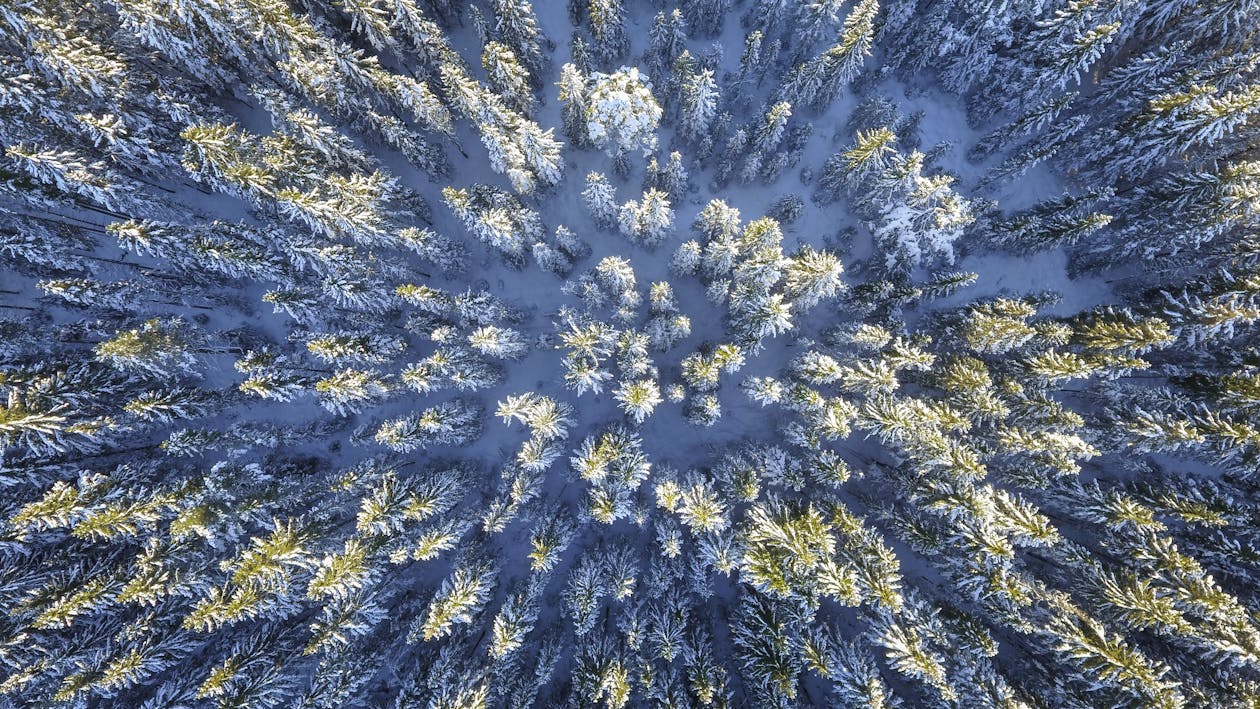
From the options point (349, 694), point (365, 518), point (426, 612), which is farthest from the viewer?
→ point (426, 612)

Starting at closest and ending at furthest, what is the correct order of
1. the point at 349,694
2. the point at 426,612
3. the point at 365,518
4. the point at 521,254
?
the point at 365,518 → the point at 349,694 → the point at 426,612 → the point at 521,254

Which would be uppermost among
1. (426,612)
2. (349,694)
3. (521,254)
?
(521,254)

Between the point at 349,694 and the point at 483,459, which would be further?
the point at 483,459

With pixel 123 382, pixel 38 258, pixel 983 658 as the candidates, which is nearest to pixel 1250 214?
pixel 983 658

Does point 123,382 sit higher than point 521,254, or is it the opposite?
point 521,254

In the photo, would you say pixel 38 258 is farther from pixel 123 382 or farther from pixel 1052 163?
pixel 1052 163

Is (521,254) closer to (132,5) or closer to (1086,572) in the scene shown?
(132,5)

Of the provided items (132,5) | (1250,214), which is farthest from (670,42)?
(1250,214)
